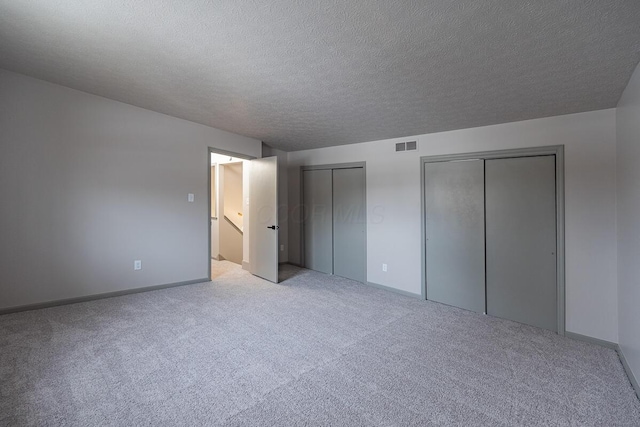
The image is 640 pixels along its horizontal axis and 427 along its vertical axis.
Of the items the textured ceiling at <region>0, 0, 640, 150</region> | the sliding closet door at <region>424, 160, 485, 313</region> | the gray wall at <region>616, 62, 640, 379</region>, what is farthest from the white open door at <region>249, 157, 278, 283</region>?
the gray wall at <region>616, 62, 640, 379</region>

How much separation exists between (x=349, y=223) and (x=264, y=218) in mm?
1453

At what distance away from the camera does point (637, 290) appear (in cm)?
205

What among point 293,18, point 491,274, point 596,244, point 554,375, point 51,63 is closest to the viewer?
point 293,18

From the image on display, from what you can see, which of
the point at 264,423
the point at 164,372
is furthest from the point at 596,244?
the point at 164,372

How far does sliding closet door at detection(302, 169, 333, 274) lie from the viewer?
17.1ft

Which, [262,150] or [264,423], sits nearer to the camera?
[264,423]

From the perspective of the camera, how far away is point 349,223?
490cm

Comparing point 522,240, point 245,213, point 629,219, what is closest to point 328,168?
point 245,213

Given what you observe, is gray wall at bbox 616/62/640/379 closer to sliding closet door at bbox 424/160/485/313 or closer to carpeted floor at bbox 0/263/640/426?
carpeted floor at bbox 0/263/640/426

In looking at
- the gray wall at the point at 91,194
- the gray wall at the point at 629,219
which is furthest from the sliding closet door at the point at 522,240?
the gray wall at the point at 91,194

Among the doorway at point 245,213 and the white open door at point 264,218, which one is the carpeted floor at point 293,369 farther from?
the doorway at point 245,213

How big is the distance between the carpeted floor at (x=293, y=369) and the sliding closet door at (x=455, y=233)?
0.36 meters

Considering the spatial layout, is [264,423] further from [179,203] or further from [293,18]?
[179,203]

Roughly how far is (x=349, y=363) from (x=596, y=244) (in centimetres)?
268
